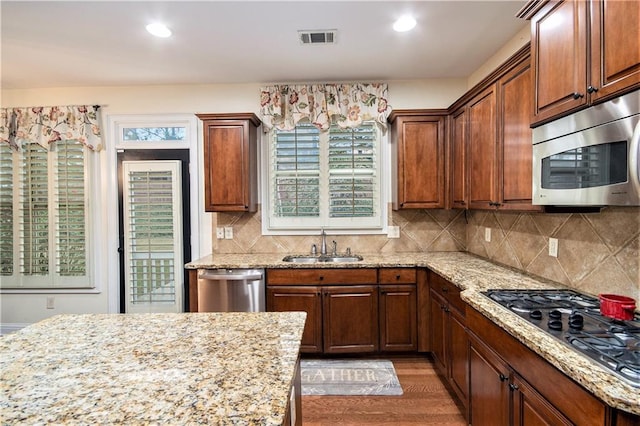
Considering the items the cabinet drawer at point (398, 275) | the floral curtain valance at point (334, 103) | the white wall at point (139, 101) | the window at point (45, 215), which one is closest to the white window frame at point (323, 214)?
the floral curtain valance at point (334, 103)

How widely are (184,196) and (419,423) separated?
2953mm

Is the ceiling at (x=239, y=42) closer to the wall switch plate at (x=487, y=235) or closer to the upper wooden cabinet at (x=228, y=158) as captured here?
the upper wooden cabinet at (x=228, y=158)

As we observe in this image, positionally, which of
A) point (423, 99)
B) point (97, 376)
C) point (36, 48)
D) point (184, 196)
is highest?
point (36, 48)

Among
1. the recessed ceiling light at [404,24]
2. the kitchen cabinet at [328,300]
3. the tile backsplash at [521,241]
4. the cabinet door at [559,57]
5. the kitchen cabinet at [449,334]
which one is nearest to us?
the cabinet door at [559,57]

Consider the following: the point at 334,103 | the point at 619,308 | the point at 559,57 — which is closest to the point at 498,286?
the point at 619,308

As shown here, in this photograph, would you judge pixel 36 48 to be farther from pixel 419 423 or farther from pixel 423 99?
pixel 419 423

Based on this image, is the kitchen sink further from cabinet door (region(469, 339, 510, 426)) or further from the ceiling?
the ceiling

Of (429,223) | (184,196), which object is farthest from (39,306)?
(429,223)

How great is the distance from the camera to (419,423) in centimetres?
216

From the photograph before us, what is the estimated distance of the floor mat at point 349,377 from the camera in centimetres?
253

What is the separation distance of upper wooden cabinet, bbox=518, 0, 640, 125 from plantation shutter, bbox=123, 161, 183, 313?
10.5 ft

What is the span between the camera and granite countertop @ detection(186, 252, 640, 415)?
3.09 feet

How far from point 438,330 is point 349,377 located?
2.72 feet

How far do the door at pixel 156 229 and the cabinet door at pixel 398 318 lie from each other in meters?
2.11
